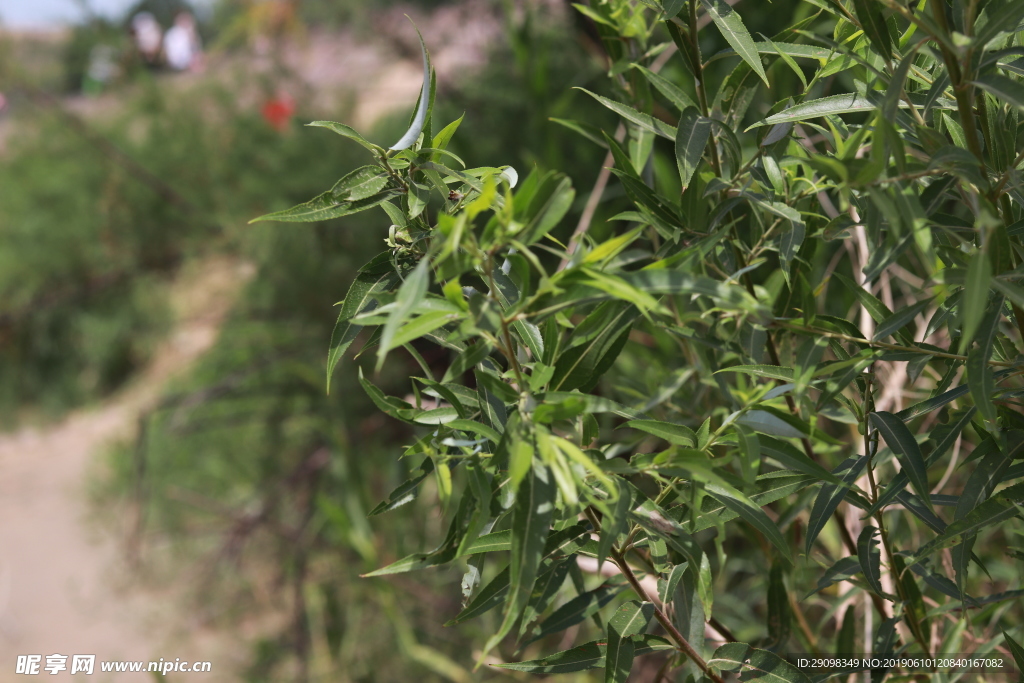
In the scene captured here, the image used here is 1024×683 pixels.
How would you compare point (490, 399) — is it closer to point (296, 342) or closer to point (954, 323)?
point (954, 323)

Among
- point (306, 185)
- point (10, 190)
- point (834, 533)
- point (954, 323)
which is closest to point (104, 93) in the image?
point (10, 190)

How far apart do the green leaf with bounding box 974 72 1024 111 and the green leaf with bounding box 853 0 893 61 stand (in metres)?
0.04

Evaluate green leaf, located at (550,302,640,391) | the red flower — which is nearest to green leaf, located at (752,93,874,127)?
green leaf, located at (550,302,640,391)

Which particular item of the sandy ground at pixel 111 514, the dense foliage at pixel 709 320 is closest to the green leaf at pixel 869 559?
the dense foliage at pixel 709 320

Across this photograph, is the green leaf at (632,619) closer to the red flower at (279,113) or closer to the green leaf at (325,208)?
the green leaf at (325,208)

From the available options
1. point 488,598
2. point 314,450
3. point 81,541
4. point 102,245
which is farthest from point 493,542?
point 102,245

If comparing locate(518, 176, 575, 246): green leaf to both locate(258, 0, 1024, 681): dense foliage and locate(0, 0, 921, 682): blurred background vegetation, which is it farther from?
locate(0, 0, 921, 682): blurred background vegetation

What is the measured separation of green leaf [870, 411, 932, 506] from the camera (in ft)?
0.98

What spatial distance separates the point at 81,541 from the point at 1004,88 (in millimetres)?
2269

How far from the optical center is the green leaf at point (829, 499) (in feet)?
1.07

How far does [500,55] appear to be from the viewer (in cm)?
162

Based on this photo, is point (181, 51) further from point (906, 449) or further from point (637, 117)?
point (906, 449)

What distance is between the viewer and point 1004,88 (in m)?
0.24

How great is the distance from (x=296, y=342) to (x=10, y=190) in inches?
77.1
